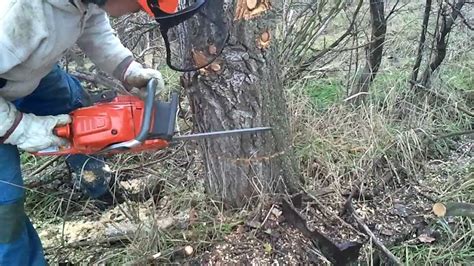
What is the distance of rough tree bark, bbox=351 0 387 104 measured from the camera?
11.2ft

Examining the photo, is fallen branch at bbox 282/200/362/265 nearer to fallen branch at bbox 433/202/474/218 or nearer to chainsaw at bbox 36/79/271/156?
fallen branch at bbox 433/202/474/218

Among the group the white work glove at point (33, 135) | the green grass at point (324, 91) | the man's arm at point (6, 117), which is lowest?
the green grass at point (324, 91)

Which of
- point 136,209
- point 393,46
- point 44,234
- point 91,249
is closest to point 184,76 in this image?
point 136,209

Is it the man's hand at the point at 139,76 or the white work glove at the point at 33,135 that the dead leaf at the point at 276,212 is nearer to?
the man's hand at the point at 139,76

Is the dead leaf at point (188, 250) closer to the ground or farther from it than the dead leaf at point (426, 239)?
farther from it

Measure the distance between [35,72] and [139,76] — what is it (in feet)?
1.49

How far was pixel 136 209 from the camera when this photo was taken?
105 inches

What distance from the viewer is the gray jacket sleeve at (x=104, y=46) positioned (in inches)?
93.2

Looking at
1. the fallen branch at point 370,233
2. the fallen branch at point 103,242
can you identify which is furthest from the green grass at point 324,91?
the fallen branch at point 103,242

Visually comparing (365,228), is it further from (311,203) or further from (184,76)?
(184,76)

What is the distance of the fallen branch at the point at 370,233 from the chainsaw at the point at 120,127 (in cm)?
95

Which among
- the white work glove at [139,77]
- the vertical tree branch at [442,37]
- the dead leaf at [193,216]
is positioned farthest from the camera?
the vertical tree branch at [442,37]

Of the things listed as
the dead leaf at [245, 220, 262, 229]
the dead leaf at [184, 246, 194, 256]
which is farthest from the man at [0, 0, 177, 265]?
the dead leaf at [245, 220, 262, 229]

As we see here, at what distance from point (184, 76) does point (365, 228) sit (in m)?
1.06
